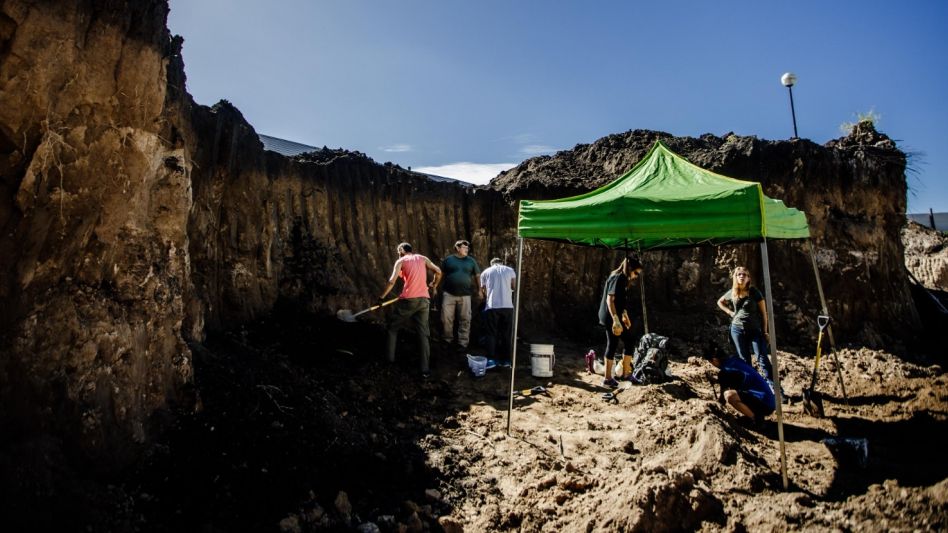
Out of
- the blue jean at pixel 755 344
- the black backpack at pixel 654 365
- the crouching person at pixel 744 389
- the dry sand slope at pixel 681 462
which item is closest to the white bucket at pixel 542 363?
the dry sand slope at pixel 681 462

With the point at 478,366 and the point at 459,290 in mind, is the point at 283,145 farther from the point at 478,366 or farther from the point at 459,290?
the point at 478,366

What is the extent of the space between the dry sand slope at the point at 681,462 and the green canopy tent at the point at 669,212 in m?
0.41

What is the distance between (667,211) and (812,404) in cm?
299

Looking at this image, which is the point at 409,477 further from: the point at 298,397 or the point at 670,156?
the point at 670,156

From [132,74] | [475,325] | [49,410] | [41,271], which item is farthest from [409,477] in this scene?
[475,325]

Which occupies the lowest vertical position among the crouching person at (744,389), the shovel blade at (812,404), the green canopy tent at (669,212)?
the shovel blade at (812,404)

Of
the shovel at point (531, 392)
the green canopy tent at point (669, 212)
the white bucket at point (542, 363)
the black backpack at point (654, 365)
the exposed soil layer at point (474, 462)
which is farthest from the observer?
the white bucket at point (542, 363)

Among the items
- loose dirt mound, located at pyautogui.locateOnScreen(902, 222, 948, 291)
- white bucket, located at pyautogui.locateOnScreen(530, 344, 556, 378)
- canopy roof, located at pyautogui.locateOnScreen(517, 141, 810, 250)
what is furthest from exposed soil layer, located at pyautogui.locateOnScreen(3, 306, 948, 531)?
loose dirt mound, located at pyautogui.locateOnScreen(902, 222, 948, 291)

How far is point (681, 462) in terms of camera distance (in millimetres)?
4230

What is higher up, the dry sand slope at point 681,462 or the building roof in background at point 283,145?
the building roof in background at point 283,145

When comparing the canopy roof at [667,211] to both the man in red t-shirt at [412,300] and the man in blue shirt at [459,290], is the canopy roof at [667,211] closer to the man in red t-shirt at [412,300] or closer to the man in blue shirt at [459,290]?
the man in red t-shirt at [412,300]

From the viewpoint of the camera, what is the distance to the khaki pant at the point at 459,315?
832 centimetres

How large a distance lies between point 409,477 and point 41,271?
2825 millimetres

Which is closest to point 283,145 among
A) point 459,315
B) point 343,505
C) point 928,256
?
point 459,315
